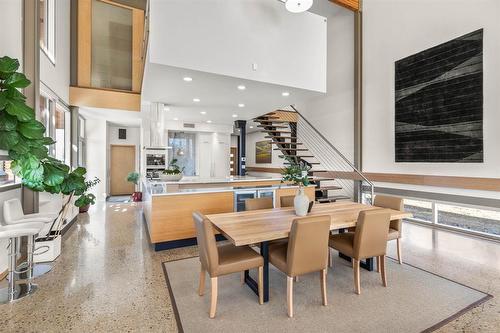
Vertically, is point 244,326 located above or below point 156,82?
below

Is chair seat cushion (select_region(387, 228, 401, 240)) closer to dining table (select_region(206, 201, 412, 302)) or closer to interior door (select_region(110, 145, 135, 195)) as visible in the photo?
dining table (select_region(206, 201, 412, 302))

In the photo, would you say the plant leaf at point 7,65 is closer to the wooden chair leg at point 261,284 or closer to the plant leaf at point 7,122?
the plant leaf at point 7,122

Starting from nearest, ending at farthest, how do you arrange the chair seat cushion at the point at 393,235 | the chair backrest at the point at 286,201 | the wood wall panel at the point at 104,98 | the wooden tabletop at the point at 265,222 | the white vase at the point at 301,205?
the wooden tabletop at the point at 265,222, the white vase at the point at 301,205, the chair seat cushion at the point at 393,235, the chair backrest at the point at 286,201, the wood wall panel at the point at 104,98

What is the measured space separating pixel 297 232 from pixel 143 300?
1702 mm

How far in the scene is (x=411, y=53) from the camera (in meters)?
5.17

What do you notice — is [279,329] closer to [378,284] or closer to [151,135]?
[378,284]

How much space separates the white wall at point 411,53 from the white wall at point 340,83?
0.50 m

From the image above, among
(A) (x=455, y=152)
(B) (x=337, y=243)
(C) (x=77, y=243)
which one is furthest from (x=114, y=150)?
(A) (x=455, y=152)

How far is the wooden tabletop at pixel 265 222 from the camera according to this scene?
2184mm

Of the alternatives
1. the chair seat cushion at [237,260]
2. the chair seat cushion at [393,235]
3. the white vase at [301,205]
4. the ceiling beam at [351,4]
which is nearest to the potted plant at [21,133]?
the chair seat cushion at [237,260]

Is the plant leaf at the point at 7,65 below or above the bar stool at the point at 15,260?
above

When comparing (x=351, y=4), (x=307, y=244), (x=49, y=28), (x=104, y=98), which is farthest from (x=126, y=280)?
(x=351, y=4)

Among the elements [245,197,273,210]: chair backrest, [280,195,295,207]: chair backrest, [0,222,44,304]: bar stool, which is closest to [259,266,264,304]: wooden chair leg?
[245,197,273,210]: chair backrest

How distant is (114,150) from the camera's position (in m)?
9.29
